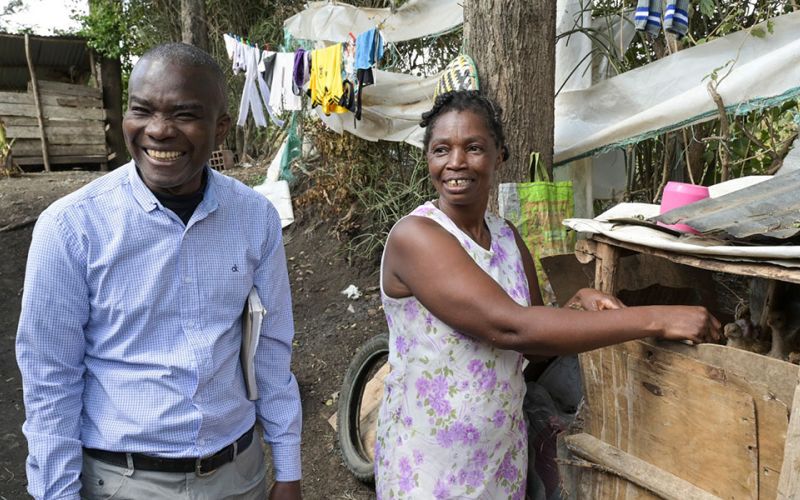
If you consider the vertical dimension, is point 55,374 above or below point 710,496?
above

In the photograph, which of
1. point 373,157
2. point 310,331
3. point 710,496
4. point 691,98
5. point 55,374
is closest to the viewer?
point 55,374

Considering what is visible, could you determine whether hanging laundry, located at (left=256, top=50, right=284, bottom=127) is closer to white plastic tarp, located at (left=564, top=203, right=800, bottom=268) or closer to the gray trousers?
white plastic tarp, located at (left=564, top=203, right=800, bottom=268)

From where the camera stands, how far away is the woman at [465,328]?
1616mm

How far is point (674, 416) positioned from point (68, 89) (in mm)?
12061

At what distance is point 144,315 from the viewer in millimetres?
1468

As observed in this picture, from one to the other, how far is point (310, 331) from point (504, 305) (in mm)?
3830

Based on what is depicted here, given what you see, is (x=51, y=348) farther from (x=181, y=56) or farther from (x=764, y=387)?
(x=764, y=387)

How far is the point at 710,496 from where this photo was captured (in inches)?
63.9

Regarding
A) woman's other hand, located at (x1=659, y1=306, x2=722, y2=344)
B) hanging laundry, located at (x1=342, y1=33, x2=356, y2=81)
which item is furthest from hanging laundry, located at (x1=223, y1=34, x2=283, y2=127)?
woman's other hand, located at (x1=659, y1=306, x2=722, y2=344)

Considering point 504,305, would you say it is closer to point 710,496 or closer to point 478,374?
point 478,374

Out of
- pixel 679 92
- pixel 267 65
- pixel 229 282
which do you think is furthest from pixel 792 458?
pixel 267 65

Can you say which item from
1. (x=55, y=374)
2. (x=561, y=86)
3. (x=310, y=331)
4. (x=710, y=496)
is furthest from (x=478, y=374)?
(x=310, y=331)

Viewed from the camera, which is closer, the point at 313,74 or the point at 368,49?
Answer: the point at 368,49

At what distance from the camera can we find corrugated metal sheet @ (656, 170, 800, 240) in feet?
5.06
